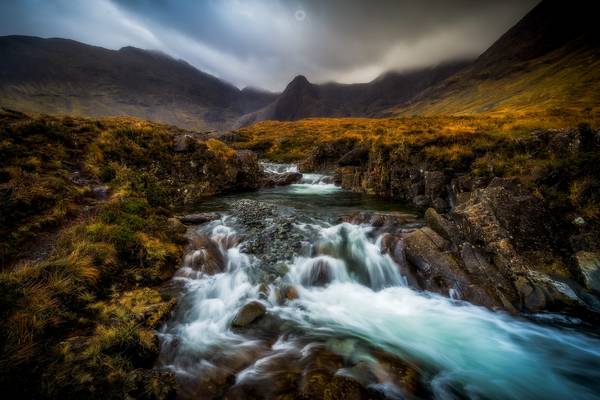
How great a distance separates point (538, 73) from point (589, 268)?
437 ft

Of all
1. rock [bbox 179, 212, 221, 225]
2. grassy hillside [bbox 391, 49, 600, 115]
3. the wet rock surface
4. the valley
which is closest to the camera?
the valley

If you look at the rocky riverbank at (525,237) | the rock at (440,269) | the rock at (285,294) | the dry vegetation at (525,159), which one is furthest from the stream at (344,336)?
the dry vegetation at (525,159)

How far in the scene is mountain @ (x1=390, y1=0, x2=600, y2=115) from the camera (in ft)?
205

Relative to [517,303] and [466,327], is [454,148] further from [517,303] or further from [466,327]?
[466,327]

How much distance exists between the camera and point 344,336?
21.5 feet

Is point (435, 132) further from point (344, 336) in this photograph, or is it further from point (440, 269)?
point (344, 336)

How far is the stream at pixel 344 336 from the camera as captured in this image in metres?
5.04

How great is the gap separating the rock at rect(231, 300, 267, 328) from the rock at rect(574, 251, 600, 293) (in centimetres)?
870

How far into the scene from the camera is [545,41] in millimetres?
164375

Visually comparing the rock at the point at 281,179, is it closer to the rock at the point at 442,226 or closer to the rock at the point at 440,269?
the rock at the point at 442,226

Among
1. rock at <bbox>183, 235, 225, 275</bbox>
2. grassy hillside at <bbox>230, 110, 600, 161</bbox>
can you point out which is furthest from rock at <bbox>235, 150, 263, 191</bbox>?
rock at <bbox>183, 235, 225, 275</bbox>

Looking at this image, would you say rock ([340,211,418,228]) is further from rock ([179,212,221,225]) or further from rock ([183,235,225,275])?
rock ([179,212,221,225])

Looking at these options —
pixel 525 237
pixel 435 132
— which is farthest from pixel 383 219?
pixel 435 132

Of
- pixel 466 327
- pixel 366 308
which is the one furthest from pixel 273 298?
pixel 466 327
